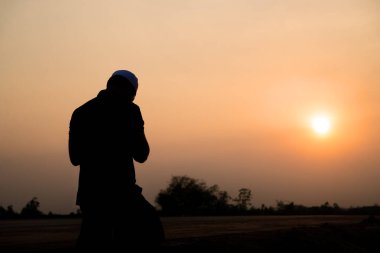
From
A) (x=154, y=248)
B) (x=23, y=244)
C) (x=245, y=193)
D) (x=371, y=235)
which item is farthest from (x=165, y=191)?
(x=154, y=248)

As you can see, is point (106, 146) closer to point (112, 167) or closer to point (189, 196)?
point (112, 167)

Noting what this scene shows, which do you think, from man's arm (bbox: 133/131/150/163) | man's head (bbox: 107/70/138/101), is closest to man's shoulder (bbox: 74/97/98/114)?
man's head (bbox: 107/70/138/101)

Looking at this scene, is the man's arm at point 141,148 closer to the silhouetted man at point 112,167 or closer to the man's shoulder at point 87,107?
the silhouetted man at point 112,167

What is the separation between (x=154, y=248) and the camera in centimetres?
459

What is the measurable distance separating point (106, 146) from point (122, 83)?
0.54m

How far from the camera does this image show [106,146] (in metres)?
4.58

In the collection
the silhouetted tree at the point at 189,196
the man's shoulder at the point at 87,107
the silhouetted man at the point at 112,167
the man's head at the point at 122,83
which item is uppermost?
the silhouetted tree at the point at 189,196

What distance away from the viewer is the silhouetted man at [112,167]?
4496 millimetres

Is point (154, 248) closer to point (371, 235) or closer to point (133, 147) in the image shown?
point (133, 147)

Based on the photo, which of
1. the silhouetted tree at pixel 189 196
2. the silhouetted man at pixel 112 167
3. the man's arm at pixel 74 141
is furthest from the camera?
the silhouetted tree at pixel 189 196

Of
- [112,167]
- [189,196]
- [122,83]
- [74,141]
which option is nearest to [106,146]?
[112,167]

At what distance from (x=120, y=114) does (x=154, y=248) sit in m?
1.15

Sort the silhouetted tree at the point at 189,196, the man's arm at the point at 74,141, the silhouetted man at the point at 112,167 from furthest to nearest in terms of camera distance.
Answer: the silhouetted tree at the point at 189,196 → the man's arm at the point at 74,141 → the silhouetted man at the point at 112,167

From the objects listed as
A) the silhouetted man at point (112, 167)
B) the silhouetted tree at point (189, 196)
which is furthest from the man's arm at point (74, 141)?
the silhouetted tree at point (189, 196)
